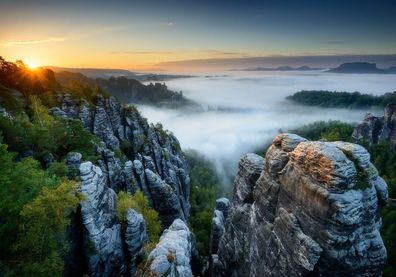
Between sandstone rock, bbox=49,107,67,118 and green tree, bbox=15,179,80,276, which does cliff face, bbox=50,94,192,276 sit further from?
green tree, bbox=15,179,80,276

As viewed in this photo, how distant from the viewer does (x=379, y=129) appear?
547 feet

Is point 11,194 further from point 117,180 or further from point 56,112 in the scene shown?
point 56,112

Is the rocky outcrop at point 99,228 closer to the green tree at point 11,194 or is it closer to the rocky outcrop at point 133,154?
the green tree at point 11,194

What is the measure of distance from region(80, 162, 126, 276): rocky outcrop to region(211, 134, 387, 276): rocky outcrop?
14858 mm

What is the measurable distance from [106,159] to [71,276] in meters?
32.4

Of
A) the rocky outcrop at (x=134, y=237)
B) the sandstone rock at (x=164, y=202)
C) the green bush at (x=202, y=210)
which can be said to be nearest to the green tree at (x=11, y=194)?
the rocky outcrop at (x=134, y=237)

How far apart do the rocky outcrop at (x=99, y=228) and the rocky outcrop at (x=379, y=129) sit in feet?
513

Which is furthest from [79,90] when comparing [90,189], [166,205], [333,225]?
[333,225]

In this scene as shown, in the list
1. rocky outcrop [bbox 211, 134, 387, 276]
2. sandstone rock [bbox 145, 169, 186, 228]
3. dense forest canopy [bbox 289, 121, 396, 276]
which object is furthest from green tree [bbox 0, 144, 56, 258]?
dense forest canopy [bbox 289, 121, 396, 276]

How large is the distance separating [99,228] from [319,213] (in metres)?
21.4

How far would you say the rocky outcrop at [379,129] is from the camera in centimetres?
15700

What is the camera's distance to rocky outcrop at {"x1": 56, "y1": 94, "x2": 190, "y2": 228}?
61875 mm

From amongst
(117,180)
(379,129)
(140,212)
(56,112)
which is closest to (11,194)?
(140,212)

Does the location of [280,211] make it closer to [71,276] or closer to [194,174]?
[71,276]
